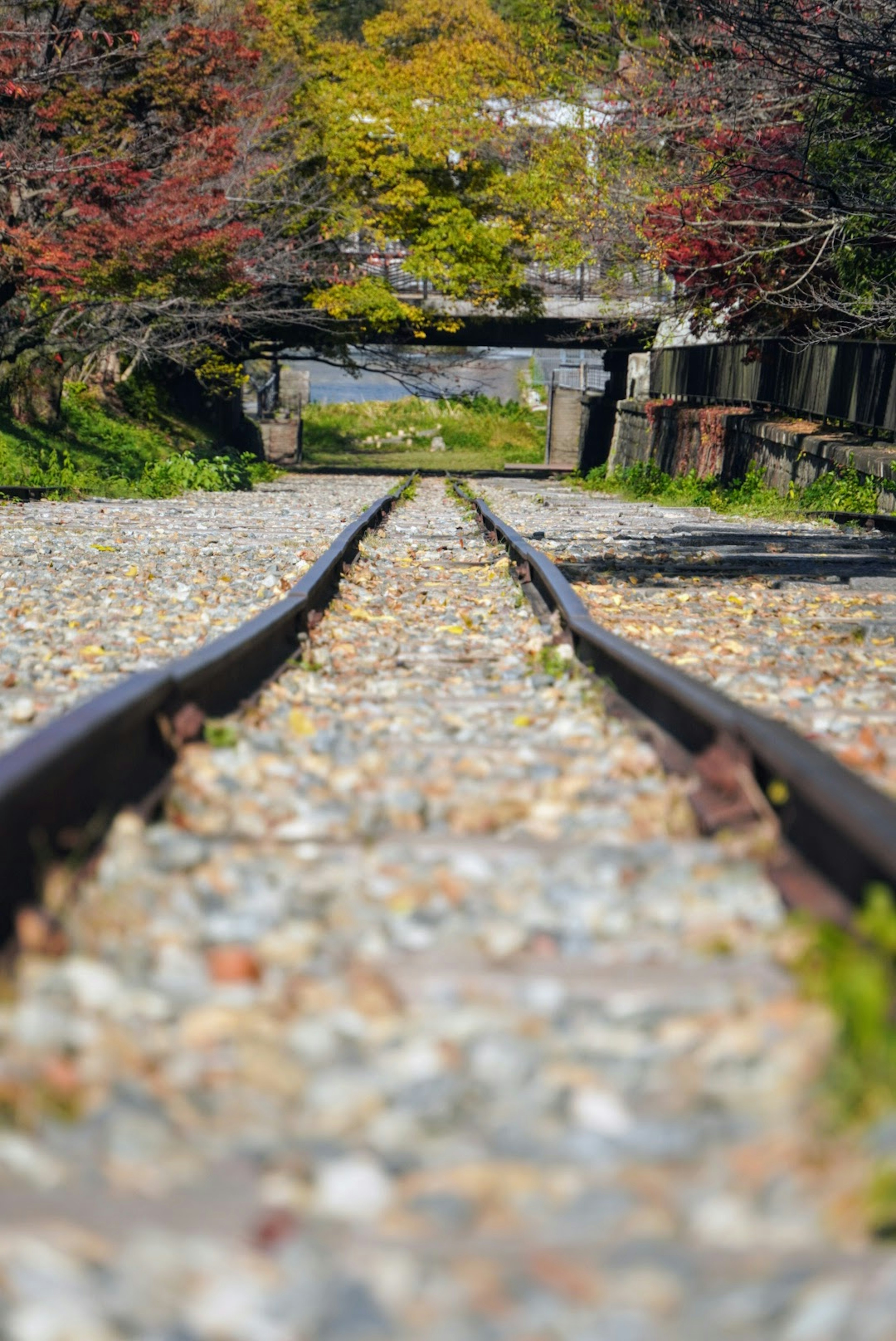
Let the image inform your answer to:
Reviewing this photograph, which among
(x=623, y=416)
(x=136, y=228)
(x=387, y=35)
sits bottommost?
(x=623, y=416)

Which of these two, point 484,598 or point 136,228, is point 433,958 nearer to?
point 484,598

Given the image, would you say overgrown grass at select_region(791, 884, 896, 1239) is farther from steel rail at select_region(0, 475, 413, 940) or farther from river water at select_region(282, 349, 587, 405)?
river water at select_region(282, 349, 587, 405)

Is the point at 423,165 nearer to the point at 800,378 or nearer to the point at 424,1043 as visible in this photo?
the point at 800,378

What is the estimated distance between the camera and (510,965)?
9.00 ft

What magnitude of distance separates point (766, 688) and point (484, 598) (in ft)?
11.2

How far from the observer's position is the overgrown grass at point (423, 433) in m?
48.2

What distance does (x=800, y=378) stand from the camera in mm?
20719

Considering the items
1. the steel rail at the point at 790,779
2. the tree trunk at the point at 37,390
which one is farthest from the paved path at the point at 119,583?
the tree trunk at the point at 37,390

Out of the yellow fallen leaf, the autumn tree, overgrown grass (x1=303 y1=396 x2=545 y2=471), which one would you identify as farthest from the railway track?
overgrown grass (x1=303 y1=396 x2=545 y2=471)

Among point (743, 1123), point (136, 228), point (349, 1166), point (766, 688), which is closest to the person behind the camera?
point (349, 1166)

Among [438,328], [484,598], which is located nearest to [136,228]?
[484,598]

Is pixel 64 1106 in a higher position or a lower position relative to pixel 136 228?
lower

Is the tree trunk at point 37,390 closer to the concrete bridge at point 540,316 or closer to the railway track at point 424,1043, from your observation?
the concrete bridge at point 540,316

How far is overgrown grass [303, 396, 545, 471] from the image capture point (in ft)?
158
